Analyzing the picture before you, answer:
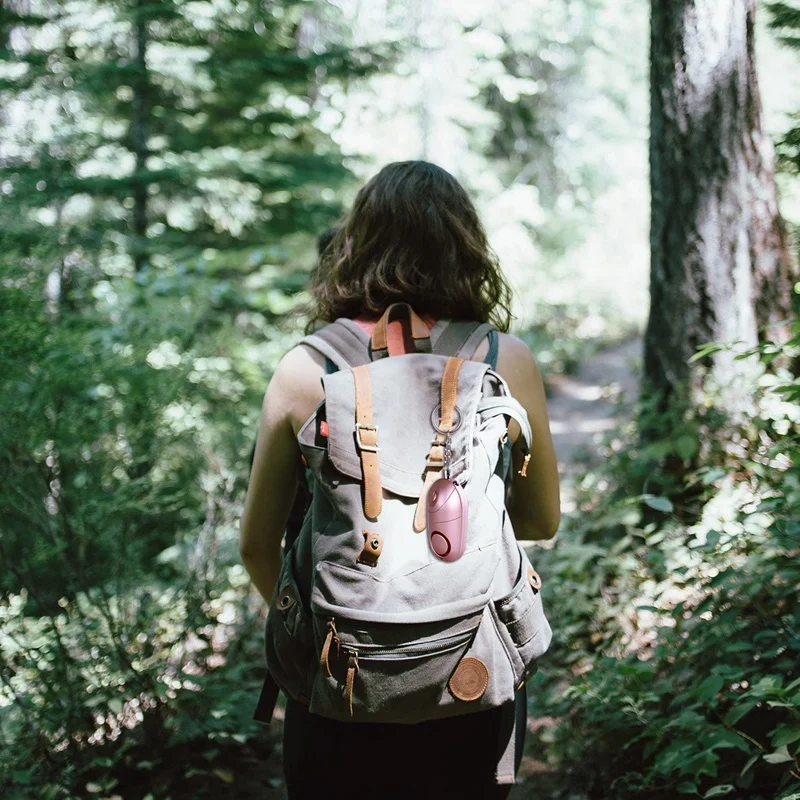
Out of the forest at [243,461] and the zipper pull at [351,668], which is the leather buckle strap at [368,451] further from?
the forest at [243,461]

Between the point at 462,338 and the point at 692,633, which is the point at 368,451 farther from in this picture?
the point at 692,633

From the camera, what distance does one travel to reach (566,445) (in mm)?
8156

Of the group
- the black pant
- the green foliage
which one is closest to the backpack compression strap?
the black pant

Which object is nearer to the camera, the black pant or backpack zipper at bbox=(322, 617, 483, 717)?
backpack zipper at bbox=(322, 617, 483, 717)

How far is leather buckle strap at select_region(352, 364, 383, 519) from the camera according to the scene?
4.72 feet

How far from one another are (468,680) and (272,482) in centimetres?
62

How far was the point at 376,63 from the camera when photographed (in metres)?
8.55

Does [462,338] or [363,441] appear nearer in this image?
[363,441]

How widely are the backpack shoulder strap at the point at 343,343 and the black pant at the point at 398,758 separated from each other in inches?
30.0

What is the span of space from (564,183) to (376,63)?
Result: 8.84 metres

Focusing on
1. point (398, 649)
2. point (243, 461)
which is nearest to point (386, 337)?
point (398, 649)

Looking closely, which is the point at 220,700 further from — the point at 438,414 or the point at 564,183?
the point at 564,183

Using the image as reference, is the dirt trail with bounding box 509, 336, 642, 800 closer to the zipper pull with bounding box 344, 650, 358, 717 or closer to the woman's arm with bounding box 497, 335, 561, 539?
the woman's arm with bounding box 497, 335, 561, 539

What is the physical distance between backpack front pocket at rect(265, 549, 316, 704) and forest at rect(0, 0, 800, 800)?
1.28m
